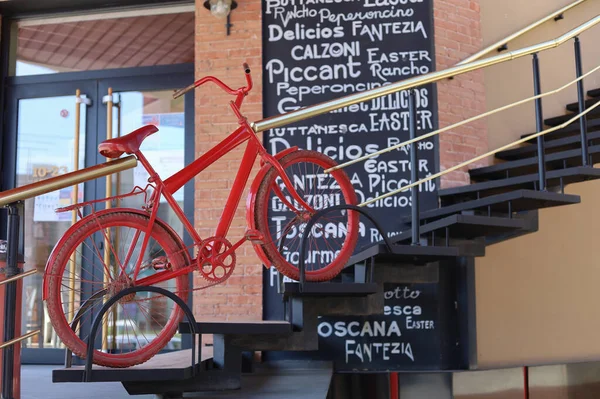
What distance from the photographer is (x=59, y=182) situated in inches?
120

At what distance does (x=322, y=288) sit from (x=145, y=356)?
1.04 m

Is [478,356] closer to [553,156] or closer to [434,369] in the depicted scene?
[434,369]

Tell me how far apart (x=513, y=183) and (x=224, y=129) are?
2151 mm

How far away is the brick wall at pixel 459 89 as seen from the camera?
5.41m

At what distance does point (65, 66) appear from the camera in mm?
6324

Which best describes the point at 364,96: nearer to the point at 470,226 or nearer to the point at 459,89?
the point at 470,226

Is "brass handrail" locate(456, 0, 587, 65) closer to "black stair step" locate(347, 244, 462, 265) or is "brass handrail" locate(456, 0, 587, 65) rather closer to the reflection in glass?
"black stair step" locate(347, 244, 462, 265)

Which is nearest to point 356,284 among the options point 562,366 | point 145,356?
point 145,356

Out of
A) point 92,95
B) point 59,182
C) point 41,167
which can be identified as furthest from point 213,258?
point 41,167

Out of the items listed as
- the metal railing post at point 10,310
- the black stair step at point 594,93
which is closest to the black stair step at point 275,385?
the metal railing post at point 10,310

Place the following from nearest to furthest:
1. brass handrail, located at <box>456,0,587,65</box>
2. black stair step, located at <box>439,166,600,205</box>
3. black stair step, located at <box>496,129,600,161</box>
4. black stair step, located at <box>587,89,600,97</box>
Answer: black stair step, located at <box>439,166,600,205</box> < black stair step, located at <box>496,129,600,161</box> < brass handrail, located at <box>456,0,587,65</box> < black stair step, located at <box>587,89,600,97</box>

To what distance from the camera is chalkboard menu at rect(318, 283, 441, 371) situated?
16.8ft

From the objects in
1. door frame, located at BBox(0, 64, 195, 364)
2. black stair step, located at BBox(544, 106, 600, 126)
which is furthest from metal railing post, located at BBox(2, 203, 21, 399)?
black stair step, located at BBox(544, 106, 600, 126)

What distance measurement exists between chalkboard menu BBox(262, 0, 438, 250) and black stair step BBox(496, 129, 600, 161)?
0.73 meters
